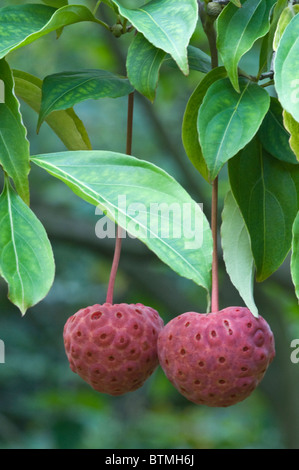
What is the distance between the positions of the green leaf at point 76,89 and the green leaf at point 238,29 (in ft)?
0.40

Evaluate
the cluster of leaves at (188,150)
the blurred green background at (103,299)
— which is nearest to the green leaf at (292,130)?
the cluster of leaves at (188,150)

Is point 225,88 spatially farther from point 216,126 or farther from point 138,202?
point 138,202

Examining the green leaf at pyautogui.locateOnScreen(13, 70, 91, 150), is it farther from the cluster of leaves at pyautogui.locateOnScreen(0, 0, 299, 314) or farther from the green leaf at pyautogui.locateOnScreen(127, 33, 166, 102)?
the green leaf at pyautogui.locateOnScreen(127, 33, 166, 102)

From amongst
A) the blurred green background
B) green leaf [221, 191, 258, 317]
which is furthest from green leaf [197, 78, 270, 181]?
the blurred green background

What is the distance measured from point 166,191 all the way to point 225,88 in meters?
0.14

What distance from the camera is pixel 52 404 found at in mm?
2809

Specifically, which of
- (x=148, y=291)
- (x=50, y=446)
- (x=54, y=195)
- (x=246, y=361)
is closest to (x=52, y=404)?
(x=50, y=446)

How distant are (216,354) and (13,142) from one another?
251mm

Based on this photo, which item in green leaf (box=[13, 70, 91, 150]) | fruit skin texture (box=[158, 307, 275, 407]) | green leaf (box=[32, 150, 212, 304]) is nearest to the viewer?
green leaf (box=[32, 150, 212, 304])

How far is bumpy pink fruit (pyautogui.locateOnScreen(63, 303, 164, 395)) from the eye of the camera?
641mm

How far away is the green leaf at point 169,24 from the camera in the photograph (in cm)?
54
